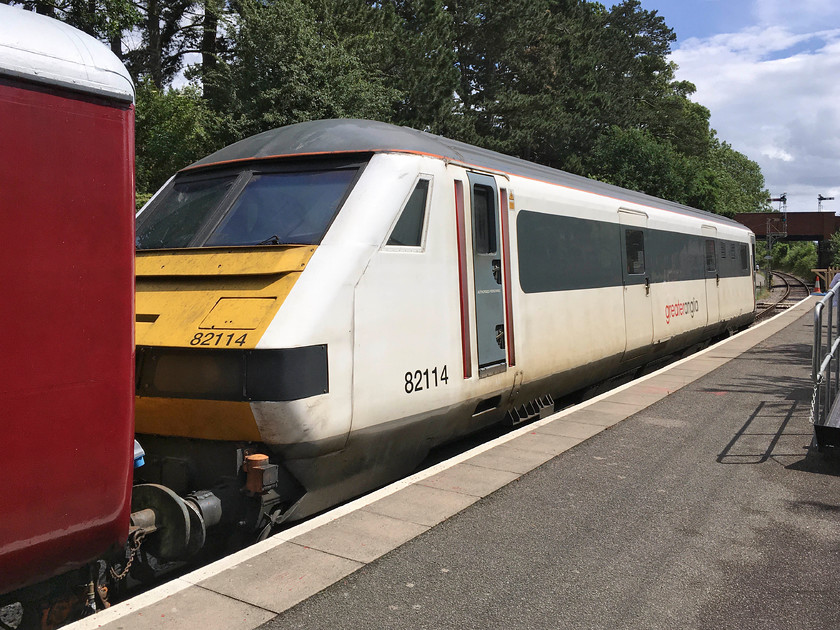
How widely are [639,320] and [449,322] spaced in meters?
5.14

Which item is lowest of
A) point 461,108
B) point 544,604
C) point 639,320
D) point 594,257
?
point 544,604

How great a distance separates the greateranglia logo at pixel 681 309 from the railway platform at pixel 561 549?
4.38 metres

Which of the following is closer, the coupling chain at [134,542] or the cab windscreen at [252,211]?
the coupling chain at [134,542]

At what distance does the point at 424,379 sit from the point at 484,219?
5.84 feet

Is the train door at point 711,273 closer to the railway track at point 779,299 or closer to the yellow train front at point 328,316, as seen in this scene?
the yellow train front at point 328,316

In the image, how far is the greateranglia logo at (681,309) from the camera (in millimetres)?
11398

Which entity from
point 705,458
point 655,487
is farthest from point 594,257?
point 655,487

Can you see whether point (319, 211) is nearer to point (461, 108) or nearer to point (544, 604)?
point (544, 604)

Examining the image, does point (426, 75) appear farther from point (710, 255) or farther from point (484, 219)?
point (484, 219)

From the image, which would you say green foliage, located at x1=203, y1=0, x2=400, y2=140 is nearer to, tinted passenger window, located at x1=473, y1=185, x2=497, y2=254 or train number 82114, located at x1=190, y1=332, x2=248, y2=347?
tinted passenger window, located at x1=473, y1=185, x2=497, y2=254

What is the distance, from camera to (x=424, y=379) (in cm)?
549

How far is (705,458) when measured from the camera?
639 cm

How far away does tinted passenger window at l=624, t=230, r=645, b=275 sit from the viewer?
32.5ft

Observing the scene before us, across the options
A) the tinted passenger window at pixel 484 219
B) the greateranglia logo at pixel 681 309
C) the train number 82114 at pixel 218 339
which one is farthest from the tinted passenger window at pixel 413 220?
the greateranglia logo at pixel 681 309
